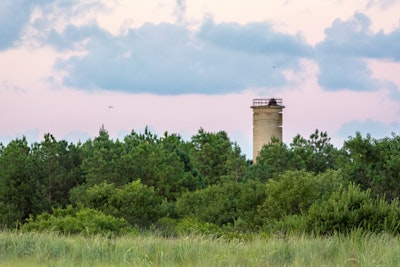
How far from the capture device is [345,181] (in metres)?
47.7

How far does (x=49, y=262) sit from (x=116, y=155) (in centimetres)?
6020

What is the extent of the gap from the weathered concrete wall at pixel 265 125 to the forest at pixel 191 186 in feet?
9.19

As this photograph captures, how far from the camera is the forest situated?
43928 millimetres

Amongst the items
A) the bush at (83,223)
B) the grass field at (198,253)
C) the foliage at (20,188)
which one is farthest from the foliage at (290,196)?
the grass field at (198,253)

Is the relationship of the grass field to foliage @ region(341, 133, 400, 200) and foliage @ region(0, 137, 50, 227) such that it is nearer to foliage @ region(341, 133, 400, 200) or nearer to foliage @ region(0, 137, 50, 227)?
foliage @ region(341, 133, 400, 200)

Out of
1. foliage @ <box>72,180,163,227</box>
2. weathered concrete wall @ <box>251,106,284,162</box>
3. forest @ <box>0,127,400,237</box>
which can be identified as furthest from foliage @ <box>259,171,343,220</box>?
weathered concrete wall @ <box>251,106,284,162</box>

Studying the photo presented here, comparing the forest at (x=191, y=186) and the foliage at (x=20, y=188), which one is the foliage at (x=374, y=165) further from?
the foliage at (x=20, y=188)

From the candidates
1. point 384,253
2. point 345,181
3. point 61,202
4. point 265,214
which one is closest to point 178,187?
point 61,202

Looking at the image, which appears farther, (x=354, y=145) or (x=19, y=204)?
(x=19, y=204)

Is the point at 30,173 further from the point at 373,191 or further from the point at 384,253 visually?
the point at 384,253

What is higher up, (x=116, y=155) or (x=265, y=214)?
(x=116, y=155)

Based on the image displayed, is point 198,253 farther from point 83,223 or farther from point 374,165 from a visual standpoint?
point 374,165

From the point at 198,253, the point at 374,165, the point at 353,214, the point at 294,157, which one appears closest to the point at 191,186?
the point at 294,157

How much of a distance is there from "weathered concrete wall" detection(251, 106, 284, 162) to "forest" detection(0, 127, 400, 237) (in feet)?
9.19
